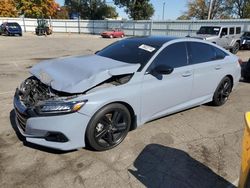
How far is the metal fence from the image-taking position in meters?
27.1

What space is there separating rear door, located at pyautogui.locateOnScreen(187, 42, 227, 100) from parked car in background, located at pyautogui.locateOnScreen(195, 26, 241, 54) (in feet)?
33.5

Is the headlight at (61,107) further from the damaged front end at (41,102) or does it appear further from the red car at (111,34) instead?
the red car at (111,34)

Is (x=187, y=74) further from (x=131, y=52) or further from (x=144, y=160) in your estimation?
(x=144, y=160)

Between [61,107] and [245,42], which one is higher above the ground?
[245,42]

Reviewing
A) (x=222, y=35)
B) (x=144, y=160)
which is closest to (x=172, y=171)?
(x=144, y=160)

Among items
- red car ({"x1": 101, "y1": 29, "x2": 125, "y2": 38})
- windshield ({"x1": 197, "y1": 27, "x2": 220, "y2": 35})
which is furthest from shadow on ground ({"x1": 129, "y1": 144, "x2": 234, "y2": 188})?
red car ({"x1": 101, "y1": 29, "x2": 125, "y2": 38})

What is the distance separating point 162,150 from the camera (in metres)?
3.80

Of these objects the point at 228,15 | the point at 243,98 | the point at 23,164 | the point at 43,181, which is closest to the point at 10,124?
the point at 23,164

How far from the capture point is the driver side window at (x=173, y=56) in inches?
164

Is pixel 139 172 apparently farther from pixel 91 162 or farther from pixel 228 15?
pixel 228 15

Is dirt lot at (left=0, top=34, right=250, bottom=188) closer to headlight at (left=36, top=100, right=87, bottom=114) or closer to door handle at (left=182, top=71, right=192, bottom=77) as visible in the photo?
headlight at (left=36, top=100, right=87, bottom=114)

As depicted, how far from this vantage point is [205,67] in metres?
4.89

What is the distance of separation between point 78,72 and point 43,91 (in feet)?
1.83

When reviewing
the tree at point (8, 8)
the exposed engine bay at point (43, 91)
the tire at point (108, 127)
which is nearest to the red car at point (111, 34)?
the exposed engine bay at point (43, 91)
